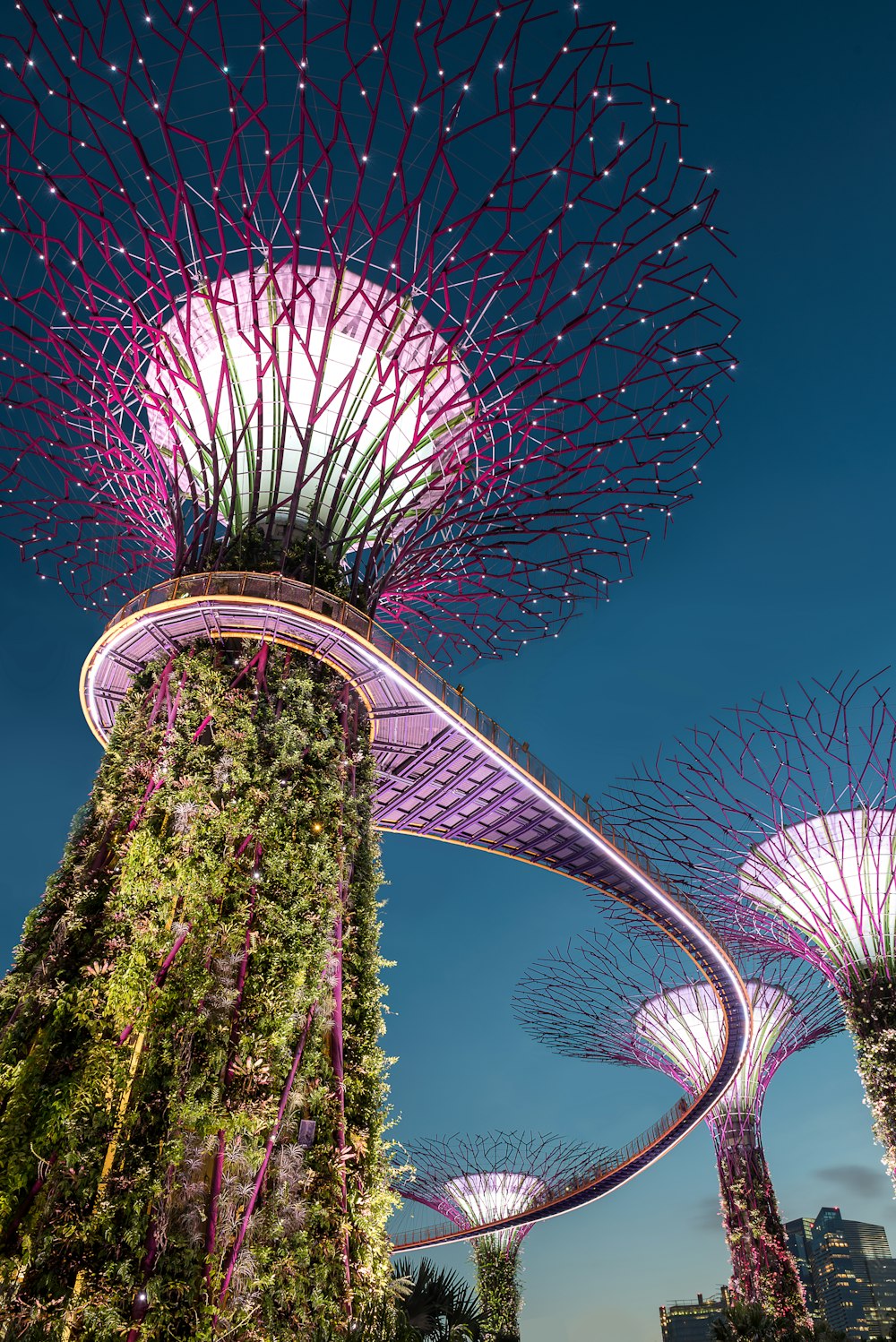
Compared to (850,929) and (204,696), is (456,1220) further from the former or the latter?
(204,696)

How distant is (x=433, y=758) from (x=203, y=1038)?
1075cm

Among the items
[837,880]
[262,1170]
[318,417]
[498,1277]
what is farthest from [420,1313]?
[498,1277]

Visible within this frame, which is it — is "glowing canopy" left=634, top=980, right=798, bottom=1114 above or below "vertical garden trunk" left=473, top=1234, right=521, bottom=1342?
above

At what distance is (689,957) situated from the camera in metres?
28.8

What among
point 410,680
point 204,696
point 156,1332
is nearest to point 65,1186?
point 156,1332

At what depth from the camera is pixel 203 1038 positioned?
34.6ft

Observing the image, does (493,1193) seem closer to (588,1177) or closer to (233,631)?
(588,1177)

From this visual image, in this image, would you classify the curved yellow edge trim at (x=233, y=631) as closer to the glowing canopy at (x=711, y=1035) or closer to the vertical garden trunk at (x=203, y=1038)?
the vertical garden trunk at (x=203, y=1038)

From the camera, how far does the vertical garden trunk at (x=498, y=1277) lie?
36375 mm

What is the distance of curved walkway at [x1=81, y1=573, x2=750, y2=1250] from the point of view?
14.3 metres

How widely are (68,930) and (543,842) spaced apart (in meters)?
15.2

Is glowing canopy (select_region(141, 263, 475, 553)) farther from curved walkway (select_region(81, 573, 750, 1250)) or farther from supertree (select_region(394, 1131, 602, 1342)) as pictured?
supertree (select_region(394, 1131, 602, 1342))

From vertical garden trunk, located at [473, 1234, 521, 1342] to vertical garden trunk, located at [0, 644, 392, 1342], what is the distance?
103 feet

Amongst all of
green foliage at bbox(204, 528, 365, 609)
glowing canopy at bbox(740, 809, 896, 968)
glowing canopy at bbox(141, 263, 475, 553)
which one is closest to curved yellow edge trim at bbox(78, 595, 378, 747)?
green foliage at bbox(204, 528, 365, 609)
